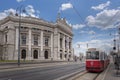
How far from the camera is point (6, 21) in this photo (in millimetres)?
81812

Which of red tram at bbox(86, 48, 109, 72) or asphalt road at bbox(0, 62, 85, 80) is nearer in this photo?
asphalt road at bbox(0, 62, 85, 80)

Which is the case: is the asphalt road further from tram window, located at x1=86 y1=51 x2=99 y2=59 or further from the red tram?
tram window, located at x1=86 y1=51 x2=99 y2=59

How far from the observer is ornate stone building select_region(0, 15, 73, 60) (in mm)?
78688

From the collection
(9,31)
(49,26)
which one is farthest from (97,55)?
(49,26)

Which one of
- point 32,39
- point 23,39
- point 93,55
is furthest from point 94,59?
point 32,39

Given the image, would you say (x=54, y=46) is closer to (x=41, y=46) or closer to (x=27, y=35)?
(x=41, y=46)

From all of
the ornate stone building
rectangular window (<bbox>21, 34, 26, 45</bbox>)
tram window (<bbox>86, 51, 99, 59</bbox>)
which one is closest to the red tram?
tram window (<bbox>86, 51, 99, 59</bbox>)

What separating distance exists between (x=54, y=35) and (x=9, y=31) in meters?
25.5

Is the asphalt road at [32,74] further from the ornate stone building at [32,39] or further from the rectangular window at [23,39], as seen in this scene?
the rectangular window at [23,39]

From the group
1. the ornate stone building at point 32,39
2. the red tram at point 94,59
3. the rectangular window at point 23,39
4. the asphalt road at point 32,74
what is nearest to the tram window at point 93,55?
the red tram at point 94,59

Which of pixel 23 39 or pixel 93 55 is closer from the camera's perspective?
pixel 93 55

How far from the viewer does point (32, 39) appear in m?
85.5

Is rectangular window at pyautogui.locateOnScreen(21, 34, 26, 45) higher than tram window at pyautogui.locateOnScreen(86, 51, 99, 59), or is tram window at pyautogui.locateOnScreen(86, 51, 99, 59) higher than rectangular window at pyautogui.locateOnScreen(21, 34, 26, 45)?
rectangular window at pyautogui.locateOnScreen(21, 34, 26, 45)

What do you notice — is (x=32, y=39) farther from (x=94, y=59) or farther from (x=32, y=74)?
(x=32, y=74)
